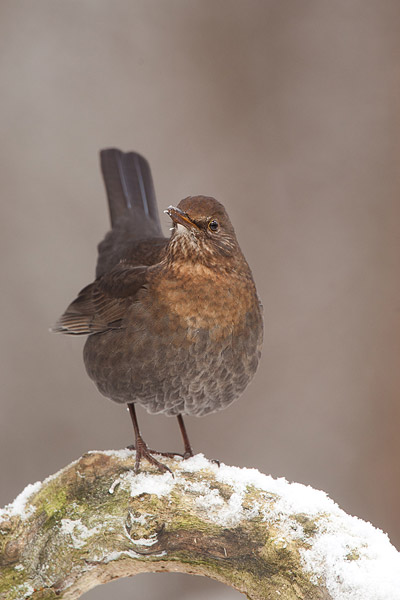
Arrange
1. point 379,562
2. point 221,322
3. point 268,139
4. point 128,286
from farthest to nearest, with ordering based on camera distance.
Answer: point 268,139 < point 128,286 < point 221,322 < point 379,562

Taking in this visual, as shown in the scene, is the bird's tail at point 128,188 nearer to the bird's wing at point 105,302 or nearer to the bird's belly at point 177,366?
the bird's wing at point 105,302

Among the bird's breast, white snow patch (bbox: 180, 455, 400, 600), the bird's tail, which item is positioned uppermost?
the bird's tail

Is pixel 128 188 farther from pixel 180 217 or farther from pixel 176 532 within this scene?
pixel 176 532

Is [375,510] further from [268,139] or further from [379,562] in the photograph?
[379,562]

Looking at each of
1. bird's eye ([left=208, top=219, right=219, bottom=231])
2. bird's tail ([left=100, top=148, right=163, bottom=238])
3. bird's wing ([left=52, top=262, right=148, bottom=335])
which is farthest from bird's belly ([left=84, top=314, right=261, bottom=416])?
bird's tail ([left=100, top=148, right=163, bottom=238])

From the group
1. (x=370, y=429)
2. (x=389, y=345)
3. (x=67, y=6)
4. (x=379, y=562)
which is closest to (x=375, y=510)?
(x=370, y=429)

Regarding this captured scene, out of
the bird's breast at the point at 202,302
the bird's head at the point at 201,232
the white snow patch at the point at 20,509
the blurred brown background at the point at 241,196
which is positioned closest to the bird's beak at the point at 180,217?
the bird's head at the point at 201,232

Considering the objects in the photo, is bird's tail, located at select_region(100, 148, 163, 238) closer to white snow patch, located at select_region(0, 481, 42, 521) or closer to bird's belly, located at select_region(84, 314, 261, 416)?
bird's belly, located at select_region(84, 314, 261, 416)
